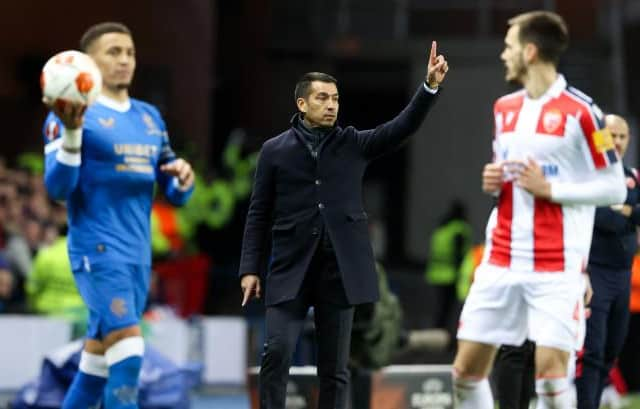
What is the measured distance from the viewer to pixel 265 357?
809cm

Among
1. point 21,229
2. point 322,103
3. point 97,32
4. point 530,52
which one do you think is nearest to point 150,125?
point 97,32

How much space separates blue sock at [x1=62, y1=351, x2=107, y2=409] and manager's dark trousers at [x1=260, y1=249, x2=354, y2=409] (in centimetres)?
110

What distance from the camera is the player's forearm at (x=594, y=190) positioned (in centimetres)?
789

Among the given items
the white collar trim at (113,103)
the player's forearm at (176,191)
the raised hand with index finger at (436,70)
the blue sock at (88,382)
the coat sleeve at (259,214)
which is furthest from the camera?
the player's forearm at (176,191)

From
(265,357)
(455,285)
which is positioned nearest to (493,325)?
(265,357)

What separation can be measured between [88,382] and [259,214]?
4.72 ft

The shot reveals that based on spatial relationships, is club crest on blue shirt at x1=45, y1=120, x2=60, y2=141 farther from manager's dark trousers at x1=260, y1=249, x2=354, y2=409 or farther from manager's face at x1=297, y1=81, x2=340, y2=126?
manager's dark trousers at x1=260, y1=249, x2=354, y2=409

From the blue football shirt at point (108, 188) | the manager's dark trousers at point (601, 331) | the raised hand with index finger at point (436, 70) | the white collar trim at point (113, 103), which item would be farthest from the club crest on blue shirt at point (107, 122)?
the manager's dark trousers at point (601, 331)

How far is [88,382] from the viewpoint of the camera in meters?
8.76

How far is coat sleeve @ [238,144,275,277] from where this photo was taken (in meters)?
8.16

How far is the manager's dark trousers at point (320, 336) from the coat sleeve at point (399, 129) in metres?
0.60

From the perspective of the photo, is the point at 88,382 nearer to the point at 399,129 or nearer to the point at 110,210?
the point at 110,210

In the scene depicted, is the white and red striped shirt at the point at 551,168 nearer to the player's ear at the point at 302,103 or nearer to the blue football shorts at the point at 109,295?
the player's ear at the point at 302,103

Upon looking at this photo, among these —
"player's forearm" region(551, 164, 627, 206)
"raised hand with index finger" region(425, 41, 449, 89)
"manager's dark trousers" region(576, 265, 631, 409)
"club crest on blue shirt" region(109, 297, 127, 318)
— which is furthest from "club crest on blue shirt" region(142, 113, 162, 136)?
"manager's dark trousers" region(576, 265, 631, 409)
